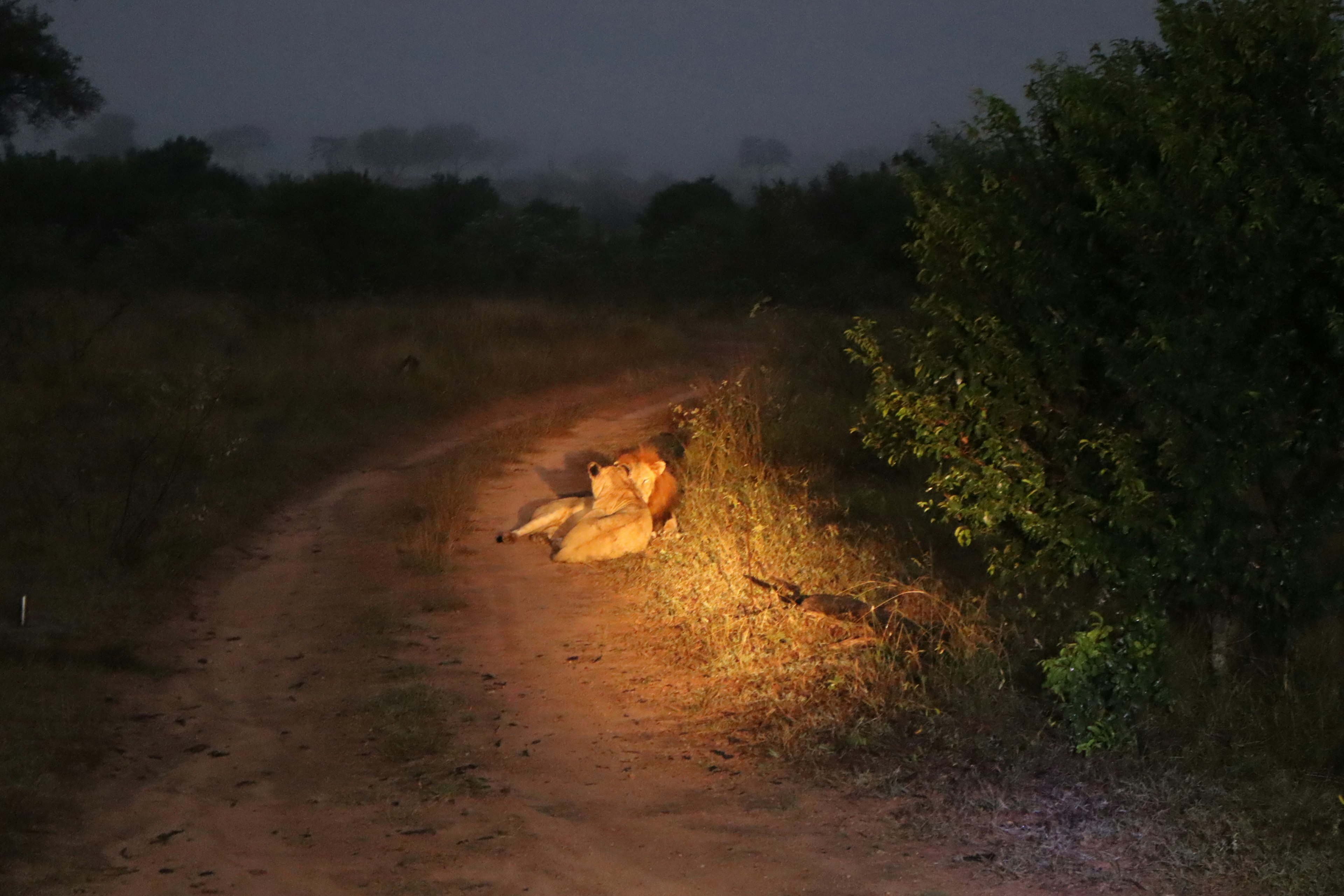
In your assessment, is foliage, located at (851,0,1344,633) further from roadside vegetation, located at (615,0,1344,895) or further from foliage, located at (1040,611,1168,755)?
foliage, located at (1040,611,1168,755)

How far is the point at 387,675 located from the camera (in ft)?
20.7

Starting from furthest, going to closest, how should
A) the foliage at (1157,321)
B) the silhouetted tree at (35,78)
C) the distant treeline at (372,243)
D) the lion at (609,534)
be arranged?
1. the distant treeline at (372,243)
2. the silhouetted tree at (35,78)
3. the lion at (609,534)
4. the foliage at (1157,321)

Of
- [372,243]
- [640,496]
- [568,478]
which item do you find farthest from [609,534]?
[372,243]

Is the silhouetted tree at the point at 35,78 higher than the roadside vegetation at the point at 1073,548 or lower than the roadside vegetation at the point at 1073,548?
higher

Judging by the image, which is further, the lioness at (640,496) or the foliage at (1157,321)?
the lioness at (640,496)

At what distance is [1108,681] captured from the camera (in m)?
4.99

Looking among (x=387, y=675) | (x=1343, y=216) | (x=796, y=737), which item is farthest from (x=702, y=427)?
(x=1343, y=216)

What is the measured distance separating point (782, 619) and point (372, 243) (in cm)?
2358

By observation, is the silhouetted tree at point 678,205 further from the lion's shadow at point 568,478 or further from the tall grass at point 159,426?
the lion's shadow at point 568,478

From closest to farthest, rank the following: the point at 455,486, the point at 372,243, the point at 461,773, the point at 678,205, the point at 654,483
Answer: the point at 461,773, the point at 654,483, the point at 455,486, the point at 372,243, the point at 678,205

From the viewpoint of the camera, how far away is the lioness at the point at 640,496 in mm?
8945

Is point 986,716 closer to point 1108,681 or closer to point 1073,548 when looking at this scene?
point 1108,681

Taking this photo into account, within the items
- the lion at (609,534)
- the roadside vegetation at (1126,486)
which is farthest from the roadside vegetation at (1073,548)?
the lion at (609,534)

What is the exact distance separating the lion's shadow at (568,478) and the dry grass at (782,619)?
4.98 ft
